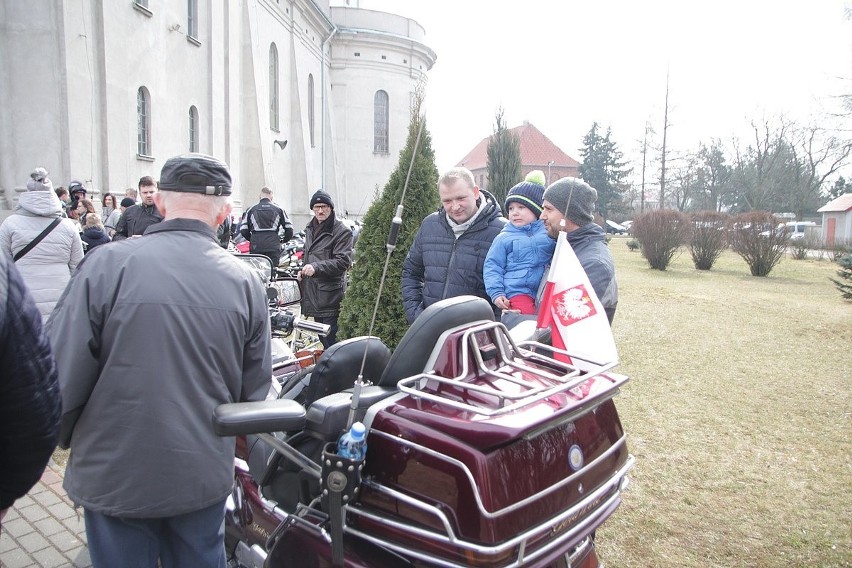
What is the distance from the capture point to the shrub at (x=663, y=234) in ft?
75.6

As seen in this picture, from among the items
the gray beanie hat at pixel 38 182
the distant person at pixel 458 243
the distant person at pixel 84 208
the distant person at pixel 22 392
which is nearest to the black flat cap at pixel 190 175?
the distant person at pixel 22 392

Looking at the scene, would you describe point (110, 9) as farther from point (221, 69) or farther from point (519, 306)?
point (519, 306)

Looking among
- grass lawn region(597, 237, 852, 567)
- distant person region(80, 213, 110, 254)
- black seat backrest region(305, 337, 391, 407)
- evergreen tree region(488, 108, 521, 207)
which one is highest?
evergreen tree region(488, 108, 521, 207)

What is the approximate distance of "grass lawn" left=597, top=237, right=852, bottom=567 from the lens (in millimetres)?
3664

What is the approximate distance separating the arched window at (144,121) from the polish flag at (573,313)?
1697 cm

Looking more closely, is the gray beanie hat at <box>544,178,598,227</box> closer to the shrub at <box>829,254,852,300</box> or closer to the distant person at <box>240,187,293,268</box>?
the distant person at <box>240,187,293,268</box>

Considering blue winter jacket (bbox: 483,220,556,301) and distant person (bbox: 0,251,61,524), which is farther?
blue winter jacket (bbox: 483,220,556,301)

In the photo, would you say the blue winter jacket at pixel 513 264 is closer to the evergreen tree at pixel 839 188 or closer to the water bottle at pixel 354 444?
the water bottle at pixel 354 444

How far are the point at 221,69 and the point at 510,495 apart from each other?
76.8ft

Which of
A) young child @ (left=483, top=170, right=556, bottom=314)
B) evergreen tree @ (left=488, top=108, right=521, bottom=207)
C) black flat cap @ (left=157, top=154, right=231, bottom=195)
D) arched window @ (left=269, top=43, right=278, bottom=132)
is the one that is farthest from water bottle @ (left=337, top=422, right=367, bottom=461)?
arched window @ (left=269, top=43, right=278, bottom=132)

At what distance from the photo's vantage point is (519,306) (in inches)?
167

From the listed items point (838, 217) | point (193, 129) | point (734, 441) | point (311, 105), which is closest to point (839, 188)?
point (838, 217)

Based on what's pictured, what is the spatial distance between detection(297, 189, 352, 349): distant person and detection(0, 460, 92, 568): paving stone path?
105 inches

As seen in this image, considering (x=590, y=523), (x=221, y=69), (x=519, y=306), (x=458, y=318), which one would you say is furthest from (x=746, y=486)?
(x=221, y=69)
